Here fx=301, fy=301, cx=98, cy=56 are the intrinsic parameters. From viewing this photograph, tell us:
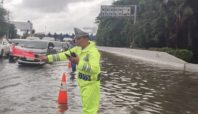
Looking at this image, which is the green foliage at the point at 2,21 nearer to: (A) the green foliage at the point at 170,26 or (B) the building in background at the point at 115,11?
(A) the green foliage at the point at 170,26

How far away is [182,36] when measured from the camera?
107 ft

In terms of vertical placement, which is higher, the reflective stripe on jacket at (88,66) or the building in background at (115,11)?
the building in background at (115,11)

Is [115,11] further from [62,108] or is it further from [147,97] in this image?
[62,108]

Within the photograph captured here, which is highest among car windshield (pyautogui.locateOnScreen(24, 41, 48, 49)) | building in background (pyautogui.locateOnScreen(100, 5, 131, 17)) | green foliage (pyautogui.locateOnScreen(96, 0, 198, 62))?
building in background (pyautogui.locateOnScreen(100, 5, 131, 17))

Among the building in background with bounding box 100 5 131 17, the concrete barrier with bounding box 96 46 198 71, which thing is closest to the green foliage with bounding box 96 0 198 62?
the concrete barrier with bounding box 96 46 198 71

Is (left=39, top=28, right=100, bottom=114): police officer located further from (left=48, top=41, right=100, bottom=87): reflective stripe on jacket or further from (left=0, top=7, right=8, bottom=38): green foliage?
(left=0, top=7, right=8, bottom=38): green foliage

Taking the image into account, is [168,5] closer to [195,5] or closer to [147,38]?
[195,5]

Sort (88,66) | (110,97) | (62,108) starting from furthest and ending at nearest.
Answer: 1. (110,97)
2. (62,108)
3. (88,66)

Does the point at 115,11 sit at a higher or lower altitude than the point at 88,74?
higher

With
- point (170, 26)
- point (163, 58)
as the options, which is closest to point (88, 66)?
point (163, 58)

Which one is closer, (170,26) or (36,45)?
(36,45)

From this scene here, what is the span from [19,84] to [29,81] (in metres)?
0.87


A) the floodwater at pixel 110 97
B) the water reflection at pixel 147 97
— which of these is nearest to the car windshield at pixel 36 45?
the floodwater at pixel 110 97

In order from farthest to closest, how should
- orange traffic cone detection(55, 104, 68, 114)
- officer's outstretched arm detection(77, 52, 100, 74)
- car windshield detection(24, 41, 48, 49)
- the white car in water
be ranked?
the white car in water → car windshield detection(24, 41, 48, 49) → orange traffic cone detection(55, 104, 68, 114) → officer's outstretched arm detection(77, 52, 100, 74)
